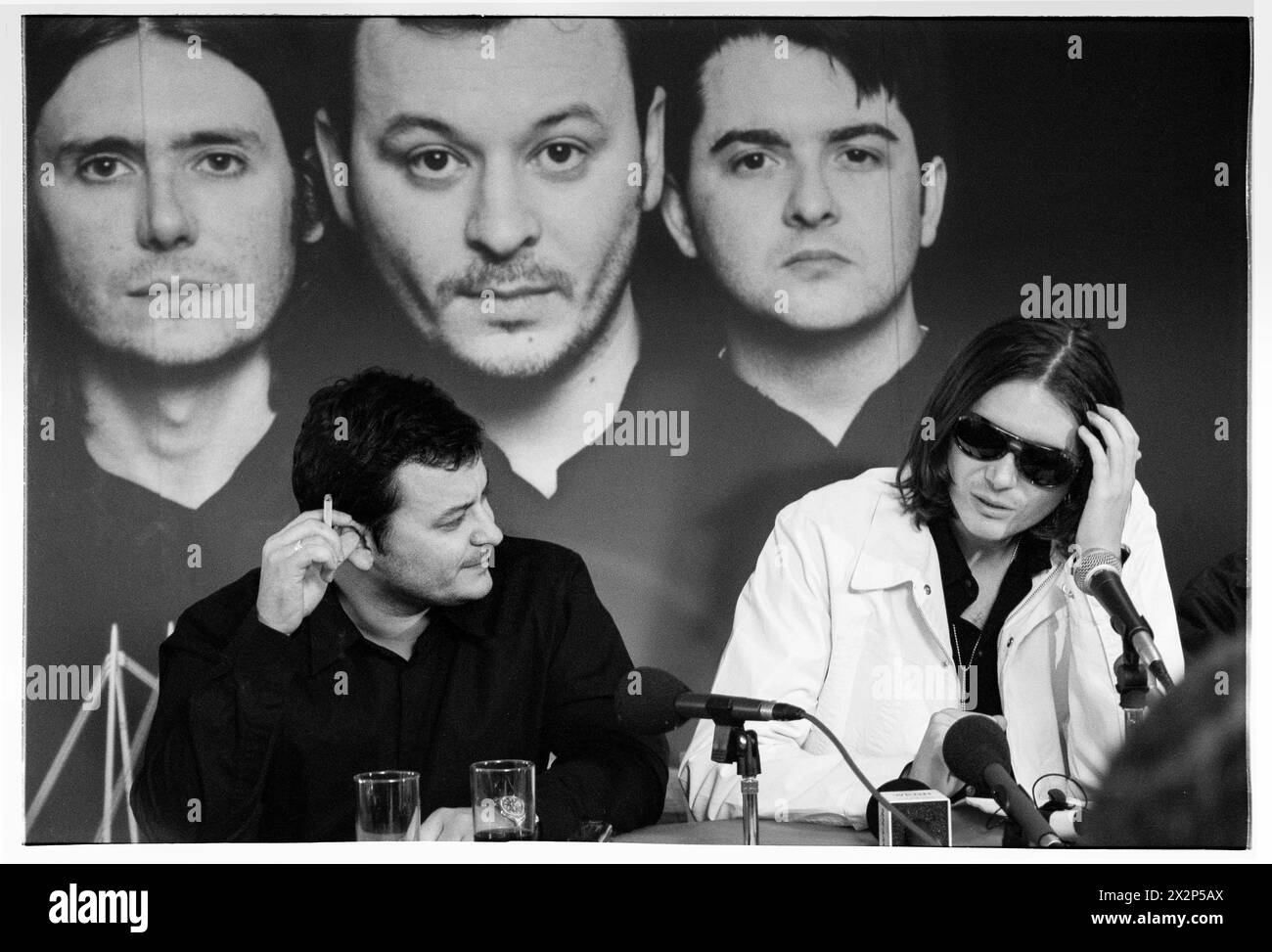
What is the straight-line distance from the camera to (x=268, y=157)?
3.75 meters

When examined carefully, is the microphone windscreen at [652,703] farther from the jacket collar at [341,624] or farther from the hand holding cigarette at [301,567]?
the hand holding cigarette at [301,567]

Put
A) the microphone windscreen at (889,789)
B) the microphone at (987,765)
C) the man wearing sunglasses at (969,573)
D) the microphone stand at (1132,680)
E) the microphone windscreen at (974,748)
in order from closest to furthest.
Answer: the microphone at (987,765) < the microphone windscreen at (974,748) < the microphone windscreen at (889,789) < the microphone stand at (1132,680) < the man wearing sunglasses at (969,573)

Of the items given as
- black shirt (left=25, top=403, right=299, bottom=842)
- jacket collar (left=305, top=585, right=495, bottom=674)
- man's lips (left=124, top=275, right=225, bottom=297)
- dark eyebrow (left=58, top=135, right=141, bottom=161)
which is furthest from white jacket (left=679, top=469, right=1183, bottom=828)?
dark eyebrow (left=58, top=135, right=141, bottom=161)

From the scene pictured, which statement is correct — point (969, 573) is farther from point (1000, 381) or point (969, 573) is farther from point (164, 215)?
point (164, 215)

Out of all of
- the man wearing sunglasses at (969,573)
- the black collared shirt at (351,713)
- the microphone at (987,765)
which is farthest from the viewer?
the man wearing sunglasses at (969,573)

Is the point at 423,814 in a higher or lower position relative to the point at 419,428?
lower

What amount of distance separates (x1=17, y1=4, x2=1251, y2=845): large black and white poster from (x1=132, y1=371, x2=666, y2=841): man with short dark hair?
12cm

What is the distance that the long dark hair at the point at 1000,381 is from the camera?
371 cm

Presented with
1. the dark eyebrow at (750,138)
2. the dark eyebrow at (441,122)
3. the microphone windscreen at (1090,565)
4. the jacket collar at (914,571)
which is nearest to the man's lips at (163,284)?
the dark eyebrow at (441,122)

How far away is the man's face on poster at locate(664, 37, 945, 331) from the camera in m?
3.75

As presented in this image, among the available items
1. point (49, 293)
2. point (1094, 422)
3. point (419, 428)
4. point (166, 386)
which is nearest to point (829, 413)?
point (1094, 422)

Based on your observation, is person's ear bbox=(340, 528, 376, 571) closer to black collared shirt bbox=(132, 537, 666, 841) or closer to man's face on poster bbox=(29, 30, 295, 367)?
black collared shirt bbox=(132, 537, 666, 841)
